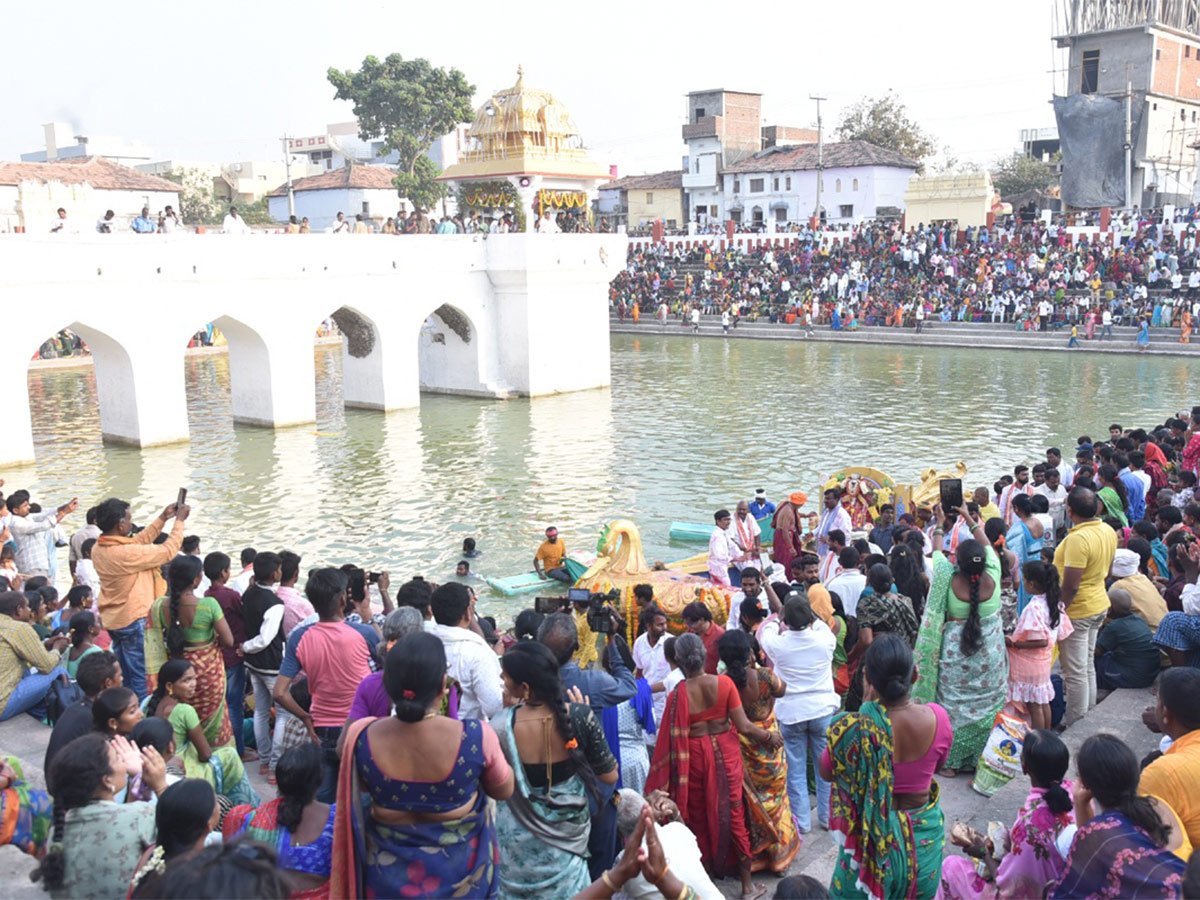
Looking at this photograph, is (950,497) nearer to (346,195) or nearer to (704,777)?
(704,777)

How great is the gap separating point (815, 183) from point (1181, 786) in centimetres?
4443

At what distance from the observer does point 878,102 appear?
50.5m

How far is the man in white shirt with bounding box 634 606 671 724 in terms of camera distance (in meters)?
5.07

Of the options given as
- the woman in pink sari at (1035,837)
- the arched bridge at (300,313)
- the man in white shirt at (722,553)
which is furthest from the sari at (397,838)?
the arched bridge at (300,313)

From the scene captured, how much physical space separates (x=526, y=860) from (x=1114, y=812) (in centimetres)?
176

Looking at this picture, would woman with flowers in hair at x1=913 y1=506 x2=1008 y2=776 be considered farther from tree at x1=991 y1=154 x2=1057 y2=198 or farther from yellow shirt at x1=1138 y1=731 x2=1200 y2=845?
tree at x1=991 y1=154 x2=1057 y2=198

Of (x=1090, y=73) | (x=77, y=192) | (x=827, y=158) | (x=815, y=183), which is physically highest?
(x=1090, y=73)

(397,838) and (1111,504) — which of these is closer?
(397,838)

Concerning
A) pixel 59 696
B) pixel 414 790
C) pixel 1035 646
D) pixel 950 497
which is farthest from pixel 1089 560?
pixel 59 696

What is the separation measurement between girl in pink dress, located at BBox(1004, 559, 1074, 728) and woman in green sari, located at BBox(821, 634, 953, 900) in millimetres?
1742

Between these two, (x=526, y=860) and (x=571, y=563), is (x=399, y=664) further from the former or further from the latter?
(x=571, y=563)

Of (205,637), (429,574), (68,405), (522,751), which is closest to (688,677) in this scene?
(522,751)

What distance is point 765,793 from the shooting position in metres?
4.43

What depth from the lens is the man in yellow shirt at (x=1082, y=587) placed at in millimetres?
5672
